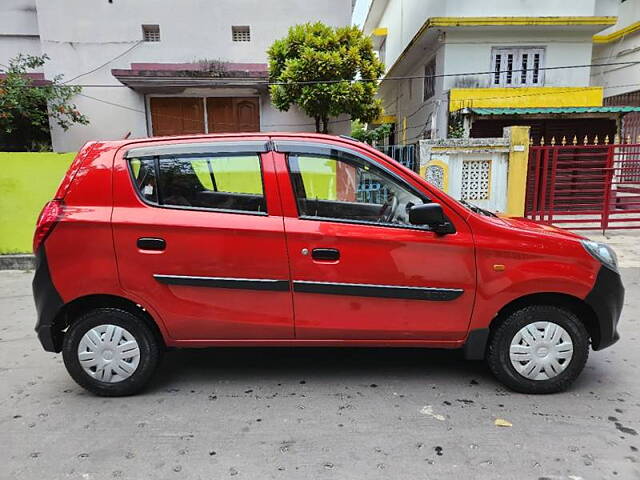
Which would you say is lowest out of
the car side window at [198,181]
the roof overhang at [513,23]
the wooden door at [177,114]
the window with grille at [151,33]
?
the car side window at [198,181]

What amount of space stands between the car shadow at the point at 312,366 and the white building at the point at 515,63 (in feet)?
32.5

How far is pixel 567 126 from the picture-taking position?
521 inches

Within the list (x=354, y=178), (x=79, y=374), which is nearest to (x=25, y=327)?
(x=79, y=374)

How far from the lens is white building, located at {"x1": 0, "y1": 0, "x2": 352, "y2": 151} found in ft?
36.7

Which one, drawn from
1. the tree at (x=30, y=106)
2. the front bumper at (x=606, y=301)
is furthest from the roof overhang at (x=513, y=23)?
the front bumper at (x=606, y=301)

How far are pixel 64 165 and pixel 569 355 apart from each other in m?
7.31

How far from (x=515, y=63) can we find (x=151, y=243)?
13.0m

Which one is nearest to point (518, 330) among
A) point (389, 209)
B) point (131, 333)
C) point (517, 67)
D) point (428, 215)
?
point (428, 215)

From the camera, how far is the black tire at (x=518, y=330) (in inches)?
122

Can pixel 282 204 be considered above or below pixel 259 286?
above

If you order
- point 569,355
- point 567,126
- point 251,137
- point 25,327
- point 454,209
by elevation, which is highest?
point 567,126

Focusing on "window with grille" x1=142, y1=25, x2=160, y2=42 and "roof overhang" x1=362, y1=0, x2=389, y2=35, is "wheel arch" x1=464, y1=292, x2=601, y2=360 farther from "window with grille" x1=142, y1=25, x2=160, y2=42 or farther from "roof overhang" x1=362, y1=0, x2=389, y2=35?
"roof overhang" x1=362, y1=0, x2=389, y2=35

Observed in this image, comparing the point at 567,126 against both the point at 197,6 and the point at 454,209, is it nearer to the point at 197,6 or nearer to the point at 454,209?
the point at 197,6

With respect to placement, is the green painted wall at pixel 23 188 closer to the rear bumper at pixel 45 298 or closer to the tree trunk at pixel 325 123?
the rear bumper at pixel 45 298
